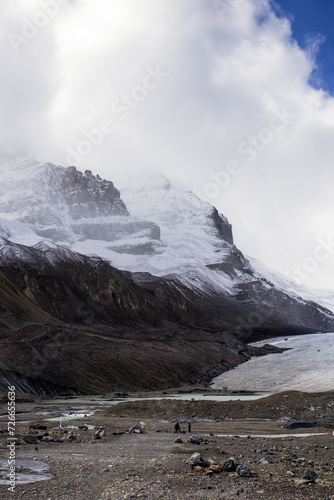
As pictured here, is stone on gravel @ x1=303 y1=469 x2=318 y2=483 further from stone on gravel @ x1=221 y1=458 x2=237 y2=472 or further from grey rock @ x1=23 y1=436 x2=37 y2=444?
grey rock @ x1=23 y1=436 x2=37 y2=444

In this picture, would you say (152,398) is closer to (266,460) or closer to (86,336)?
(86,336)

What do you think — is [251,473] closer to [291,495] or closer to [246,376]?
[291,495]

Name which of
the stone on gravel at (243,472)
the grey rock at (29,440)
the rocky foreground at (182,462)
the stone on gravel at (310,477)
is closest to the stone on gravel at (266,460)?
the rocky foreground at (182,462)

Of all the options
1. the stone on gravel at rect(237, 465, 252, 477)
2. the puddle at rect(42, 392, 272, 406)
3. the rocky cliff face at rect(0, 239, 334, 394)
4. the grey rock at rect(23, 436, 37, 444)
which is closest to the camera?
the stone on gravel at rect(237, 465, 252, 477)

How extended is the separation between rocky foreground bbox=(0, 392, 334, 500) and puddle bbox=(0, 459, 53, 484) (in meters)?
0.14

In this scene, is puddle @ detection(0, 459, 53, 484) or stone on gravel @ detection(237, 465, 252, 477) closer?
puddle @ detection(0, 459, 53, 484)

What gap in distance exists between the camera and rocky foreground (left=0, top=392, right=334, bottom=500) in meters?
13.6

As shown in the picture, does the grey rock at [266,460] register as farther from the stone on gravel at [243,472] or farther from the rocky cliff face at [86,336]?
the rocky cliff face at [86,336]

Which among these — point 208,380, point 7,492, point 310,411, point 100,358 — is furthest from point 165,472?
point 208,380

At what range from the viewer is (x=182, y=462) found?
59.2ft

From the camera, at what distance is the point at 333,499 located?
1308 cm

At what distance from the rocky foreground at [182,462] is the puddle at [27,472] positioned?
0.14m

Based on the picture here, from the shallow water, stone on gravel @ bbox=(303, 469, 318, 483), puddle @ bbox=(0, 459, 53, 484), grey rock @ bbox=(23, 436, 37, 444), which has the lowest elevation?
the shallow water

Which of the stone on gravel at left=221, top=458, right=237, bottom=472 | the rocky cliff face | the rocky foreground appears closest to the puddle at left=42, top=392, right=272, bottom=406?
the rocky cliff face
